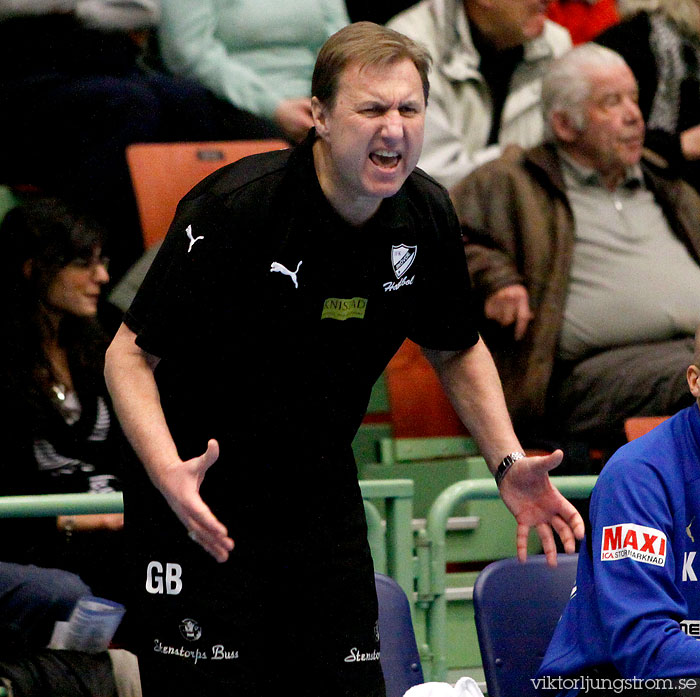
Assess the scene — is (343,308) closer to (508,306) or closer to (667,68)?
(508,306)

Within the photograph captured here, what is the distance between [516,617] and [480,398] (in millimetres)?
591

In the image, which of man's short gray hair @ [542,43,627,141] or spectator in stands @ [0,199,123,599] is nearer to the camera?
spectator in stands @ [0,199,123,599]

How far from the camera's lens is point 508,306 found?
12.8 ft

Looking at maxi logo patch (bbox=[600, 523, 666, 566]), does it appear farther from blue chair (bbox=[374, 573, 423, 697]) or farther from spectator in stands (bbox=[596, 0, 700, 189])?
spectator in stands (bbox=[596, 0, 700, 189])

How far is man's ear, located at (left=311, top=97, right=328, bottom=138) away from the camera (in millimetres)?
2035

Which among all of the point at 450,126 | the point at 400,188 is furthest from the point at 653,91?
the point at 400,188

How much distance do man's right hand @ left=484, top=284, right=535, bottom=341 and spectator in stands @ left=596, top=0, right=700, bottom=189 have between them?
1126 millimetres

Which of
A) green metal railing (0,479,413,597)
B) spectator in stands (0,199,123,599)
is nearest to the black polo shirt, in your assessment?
green metal railing (0,479,413,597)

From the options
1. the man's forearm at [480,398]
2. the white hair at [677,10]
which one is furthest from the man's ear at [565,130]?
the man's forearm at [480,398]

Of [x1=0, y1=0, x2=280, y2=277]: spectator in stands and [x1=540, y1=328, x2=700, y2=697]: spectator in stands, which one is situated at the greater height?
[x1=0, y1=0, x2=280, y2=277]: spectator in stands

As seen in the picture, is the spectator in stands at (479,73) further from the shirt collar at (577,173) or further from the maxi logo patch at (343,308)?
the maxi logo patch at (343,308)

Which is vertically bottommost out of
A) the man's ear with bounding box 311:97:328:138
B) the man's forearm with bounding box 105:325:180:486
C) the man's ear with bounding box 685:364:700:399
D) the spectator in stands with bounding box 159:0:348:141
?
the man's ear with bounding box 685:364:700:399

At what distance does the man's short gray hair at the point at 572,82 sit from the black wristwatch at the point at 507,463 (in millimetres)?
2332

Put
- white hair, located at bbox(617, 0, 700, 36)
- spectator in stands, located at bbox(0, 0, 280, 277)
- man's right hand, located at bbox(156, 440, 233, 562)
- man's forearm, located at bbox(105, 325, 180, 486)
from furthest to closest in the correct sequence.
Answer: white hair, located at bbox(617, 0, 700, 36) < spectator in stands, located at bbox(0, 0, 280, 277) < man's forearm, located at bbox(105, 325, 180, 486) < man's right hand, located at bbox(156, 440, 233, 562)
